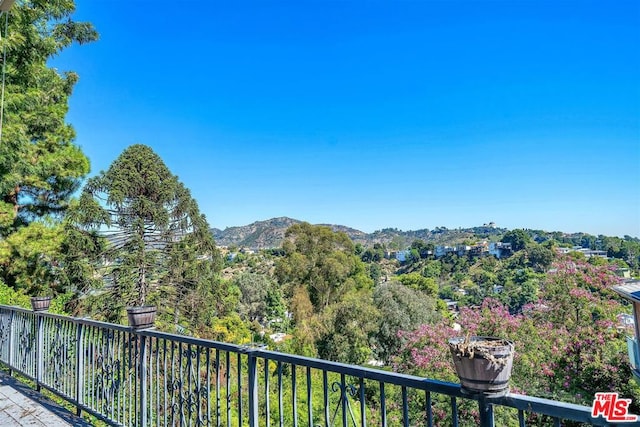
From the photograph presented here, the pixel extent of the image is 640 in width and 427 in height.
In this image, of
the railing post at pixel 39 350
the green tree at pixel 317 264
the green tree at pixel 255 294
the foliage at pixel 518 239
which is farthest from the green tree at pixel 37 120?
the foliage at pixel 518 239

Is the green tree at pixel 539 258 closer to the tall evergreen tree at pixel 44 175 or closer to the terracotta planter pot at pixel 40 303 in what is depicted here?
the terracotta planter pot at pixel 40 303

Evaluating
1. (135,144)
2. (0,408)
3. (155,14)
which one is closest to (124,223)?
(135,144)

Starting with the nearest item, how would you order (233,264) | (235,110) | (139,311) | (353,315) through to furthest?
(139,311) < (353,315) < (235,110) < (233,264)

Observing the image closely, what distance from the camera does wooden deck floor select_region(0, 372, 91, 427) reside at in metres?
2.90

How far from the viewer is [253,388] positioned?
1.92m

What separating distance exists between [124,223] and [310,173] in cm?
2000

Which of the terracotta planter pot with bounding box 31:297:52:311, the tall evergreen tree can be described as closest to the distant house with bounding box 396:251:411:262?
the tall evergreen tree

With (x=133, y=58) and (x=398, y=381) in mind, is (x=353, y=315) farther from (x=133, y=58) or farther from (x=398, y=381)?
(x=398, y=381)

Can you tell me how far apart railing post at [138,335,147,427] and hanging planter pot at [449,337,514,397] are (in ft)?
7.33

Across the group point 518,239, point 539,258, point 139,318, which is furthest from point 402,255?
point 139,318

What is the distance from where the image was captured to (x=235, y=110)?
18.0 metres

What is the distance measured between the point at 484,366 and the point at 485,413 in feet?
0.62

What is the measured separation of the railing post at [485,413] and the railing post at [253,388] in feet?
3.75

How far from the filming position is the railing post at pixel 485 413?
45.0 inches
